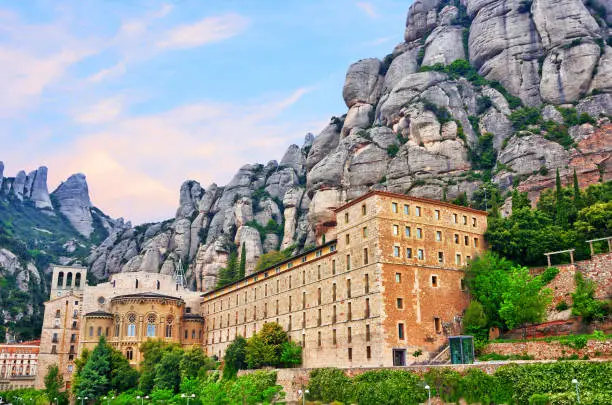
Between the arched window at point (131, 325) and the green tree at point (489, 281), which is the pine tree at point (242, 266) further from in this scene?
the green tree at point (489, 281)

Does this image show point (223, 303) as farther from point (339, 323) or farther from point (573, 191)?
point (573, 191)

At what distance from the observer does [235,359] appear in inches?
2817

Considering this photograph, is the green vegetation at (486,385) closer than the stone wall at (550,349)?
Yes

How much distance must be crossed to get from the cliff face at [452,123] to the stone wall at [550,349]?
39.7 meters

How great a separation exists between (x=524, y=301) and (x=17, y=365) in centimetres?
11547

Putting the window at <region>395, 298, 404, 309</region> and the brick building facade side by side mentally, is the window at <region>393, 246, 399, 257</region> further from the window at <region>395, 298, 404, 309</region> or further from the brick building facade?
the brick building facade

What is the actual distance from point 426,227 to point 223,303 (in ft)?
151

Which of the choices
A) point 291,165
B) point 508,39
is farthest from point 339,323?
point 291,165

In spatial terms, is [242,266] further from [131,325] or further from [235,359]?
[235,359]

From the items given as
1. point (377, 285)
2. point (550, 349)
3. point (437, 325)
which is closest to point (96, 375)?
point (377, 285)

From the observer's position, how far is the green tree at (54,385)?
9175 cm

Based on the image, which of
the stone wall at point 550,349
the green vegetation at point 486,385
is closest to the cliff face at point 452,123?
the stone wall at point 550,349

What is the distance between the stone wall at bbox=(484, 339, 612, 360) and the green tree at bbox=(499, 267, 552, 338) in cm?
297

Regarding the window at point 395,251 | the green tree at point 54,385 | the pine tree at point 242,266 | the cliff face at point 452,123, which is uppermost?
the cliff face at point 452,123
